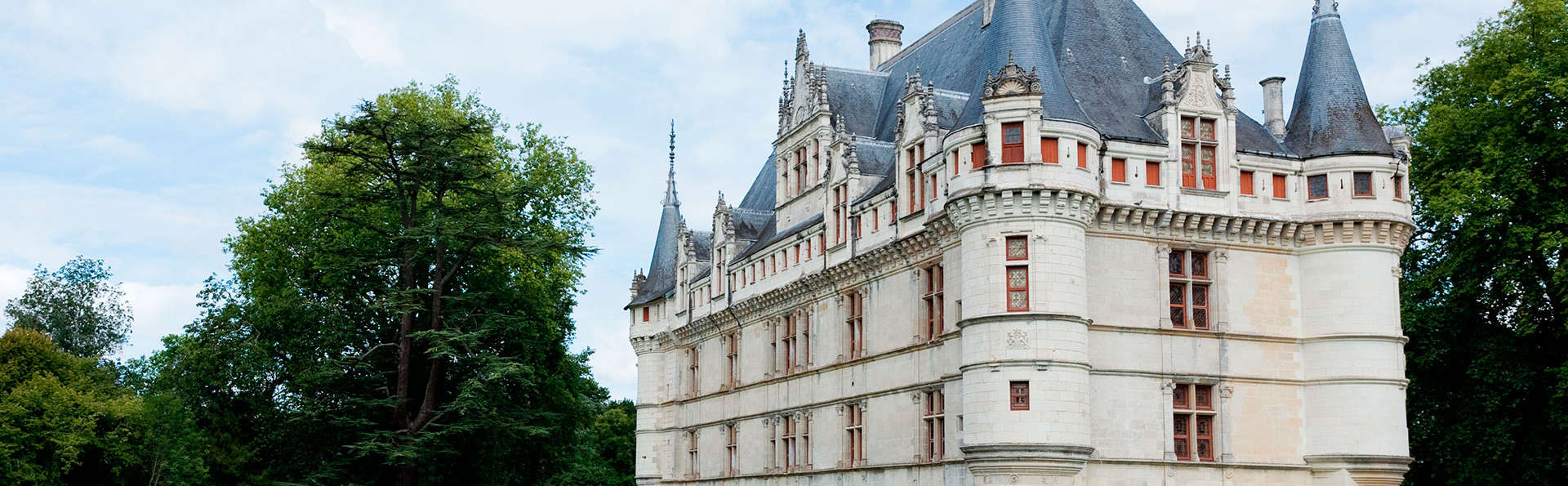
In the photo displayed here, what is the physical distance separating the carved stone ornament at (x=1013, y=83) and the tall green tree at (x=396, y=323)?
13.2 metres

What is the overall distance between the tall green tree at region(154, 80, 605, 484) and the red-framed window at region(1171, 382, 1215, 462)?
47.1 feet

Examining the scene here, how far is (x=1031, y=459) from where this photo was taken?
2516 centimetres

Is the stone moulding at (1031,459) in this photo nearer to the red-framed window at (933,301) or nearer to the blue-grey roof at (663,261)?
the red-framed window at (933,301)

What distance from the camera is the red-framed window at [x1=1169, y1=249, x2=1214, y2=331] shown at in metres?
27.6

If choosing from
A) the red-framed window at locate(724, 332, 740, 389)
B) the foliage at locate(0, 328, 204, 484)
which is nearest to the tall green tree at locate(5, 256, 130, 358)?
the foliage at locate(0, 328, 204, 484)

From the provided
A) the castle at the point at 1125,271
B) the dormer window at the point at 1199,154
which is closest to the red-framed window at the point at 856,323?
the castle at the point at 1125,271

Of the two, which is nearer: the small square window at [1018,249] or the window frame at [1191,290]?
the small square window at [1018,249]

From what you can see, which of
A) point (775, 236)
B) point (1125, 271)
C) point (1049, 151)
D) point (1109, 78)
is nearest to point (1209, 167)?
point (1125, 271)

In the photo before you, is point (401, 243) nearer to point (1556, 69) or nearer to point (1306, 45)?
point (1306, 45)

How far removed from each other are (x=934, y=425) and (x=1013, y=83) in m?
6.67

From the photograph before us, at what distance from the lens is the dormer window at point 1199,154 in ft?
90.6

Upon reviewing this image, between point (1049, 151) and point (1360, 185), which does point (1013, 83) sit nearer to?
point (1049, 151)

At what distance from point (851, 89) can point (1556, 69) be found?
1514 centimetres

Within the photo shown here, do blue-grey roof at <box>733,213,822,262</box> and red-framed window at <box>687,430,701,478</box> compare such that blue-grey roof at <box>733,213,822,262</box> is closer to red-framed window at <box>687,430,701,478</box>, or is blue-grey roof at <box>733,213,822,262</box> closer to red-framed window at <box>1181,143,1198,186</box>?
red-framed window at <box>687,430,701,478</box>
